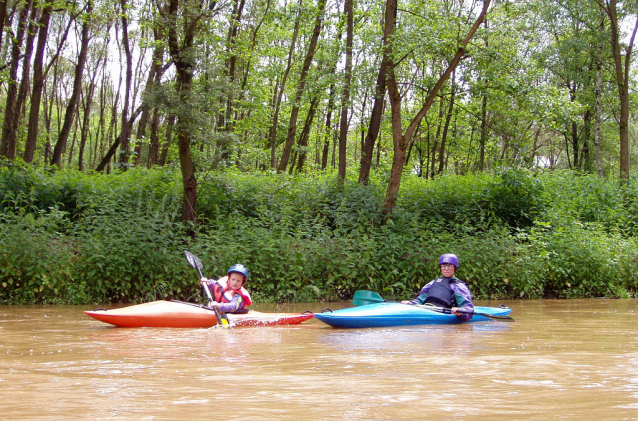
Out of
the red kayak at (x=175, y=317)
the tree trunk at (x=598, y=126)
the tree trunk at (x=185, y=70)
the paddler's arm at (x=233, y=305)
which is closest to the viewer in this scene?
the red kayak at (x=175, y=317)

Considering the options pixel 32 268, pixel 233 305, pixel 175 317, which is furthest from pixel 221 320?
pixel 32 268

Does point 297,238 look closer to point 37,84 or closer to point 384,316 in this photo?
point 384,316

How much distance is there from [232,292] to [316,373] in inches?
160

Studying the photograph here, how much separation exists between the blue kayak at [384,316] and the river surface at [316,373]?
18 centimetres

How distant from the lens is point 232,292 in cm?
834

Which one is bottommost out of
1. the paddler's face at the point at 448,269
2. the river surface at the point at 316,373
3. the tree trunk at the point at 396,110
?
the river surface at the point at 316,373

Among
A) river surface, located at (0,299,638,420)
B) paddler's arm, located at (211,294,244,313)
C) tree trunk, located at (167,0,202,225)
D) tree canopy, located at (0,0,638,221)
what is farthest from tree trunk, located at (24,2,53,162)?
paddler's arm, located at (211,294,244,313)

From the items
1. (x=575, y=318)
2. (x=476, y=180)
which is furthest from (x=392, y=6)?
(x=575, y=318)

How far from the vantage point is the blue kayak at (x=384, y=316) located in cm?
792

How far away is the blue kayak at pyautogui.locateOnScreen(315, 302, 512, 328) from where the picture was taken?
792cm

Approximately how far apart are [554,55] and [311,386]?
27112 millimetres

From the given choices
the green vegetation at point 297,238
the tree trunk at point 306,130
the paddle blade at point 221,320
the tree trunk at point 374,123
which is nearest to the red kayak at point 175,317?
the paddle blade at point 221,320

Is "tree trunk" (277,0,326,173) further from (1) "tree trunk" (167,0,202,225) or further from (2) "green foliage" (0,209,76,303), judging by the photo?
(2) "green foliage" (0,209,76,303)

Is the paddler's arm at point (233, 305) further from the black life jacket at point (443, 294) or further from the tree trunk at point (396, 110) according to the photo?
the tree trunk at point (396, 110)
